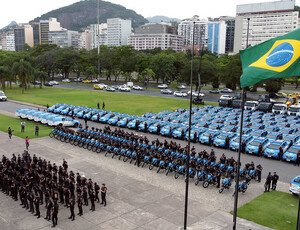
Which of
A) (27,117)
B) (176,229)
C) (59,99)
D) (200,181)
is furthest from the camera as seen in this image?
(59,99)

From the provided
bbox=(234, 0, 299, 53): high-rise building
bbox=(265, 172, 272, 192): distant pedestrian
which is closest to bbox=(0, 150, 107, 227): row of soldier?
bbox=(265, 172, 272, 192): distant pedestrian

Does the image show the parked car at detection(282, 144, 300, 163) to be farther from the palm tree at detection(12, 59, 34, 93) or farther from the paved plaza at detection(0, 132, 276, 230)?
the palm tree at detection(12, 59, 34, 93)

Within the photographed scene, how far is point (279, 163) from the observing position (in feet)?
76.6

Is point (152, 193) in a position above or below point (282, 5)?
below

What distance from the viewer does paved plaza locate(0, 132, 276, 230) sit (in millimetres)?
13664

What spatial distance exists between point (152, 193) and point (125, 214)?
2.84 meters

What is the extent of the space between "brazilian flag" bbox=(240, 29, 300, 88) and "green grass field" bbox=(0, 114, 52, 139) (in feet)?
79.7

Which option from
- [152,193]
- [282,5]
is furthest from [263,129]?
[282,5]

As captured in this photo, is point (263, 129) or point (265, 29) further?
point (265, 29)

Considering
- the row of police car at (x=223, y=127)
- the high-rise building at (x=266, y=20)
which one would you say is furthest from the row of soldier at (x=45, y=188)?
the high-rise building at (x=266, y=20)

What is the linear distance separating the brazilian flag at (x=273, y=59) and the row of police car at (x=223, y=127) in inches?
609

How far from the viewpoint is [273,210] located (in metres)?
15.1

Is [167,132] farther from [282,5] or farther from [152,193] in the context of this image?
[282,5]

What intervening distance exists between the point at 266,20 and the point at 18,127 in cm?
16665
